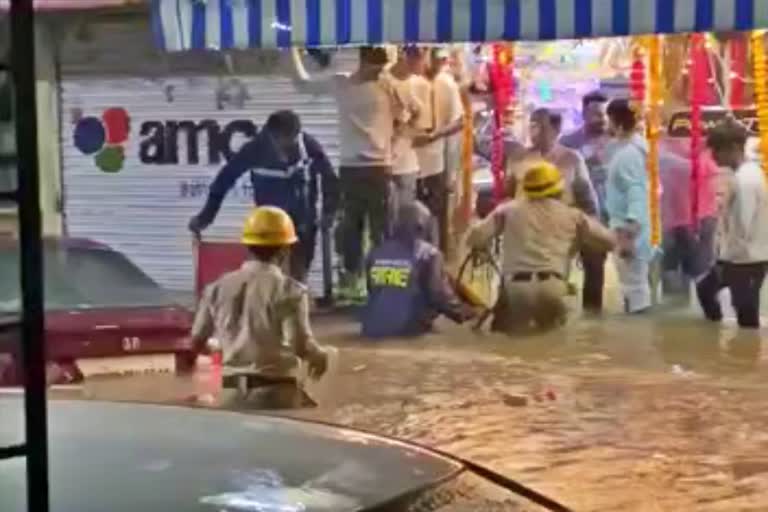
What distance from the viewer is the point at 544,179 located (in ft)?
28.0

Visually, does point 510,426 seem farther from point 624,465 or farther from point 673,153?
point 673,153

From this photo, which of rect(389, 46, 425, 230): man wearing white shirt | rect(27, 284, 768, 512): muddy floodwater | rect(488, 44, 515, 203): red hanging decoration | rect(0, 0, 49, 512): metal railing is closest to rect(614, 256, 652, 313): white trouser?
rect(27, 284, 768, 512): muddy floodwater

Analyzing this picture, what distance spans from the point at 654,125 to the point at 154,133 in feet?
8.97

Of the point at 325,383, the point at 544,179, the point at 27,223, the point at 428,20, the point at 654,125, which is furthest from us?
the point at 544,179

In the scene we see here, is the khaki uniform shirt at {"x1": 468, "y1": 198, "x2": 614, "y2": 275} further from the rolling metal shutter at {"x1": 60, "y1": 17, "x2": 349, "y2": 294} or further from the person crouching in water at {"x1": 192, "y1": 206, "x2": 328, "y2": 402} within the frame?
the person crouching in water at {"x1": 192, "y1": 206, "x2": 328, "y2": 402}

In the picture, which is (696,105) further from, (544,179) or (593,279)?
(593,279)

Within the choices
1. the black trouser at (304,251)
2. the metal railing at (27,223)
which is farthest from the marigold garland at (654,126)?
the metal railing at (27,223)

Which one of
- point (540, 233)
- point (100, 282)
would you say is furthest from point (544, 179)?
point (100, 282)

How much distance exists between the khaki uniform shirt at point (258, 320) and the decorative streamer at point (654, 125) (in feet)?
6.25

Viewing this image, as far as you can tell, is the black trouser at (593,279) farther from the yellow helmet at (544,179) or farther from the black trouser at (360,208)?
the black trouser at (360,208)

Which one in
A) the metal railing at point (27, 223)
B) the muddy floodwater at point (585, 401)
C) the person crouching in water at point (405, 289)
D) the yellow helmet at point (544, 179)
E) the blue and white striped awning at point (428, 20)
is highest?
the blue and white striped awning at point (428, 20)

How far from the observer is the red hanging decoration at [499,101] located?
850 centimetres

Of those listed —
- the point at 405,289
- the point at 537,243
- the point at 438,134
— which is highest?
the point at 438,134

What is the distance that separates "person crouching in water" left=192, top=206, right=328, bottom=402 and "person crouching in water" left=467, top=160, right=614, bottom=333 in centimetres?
119
